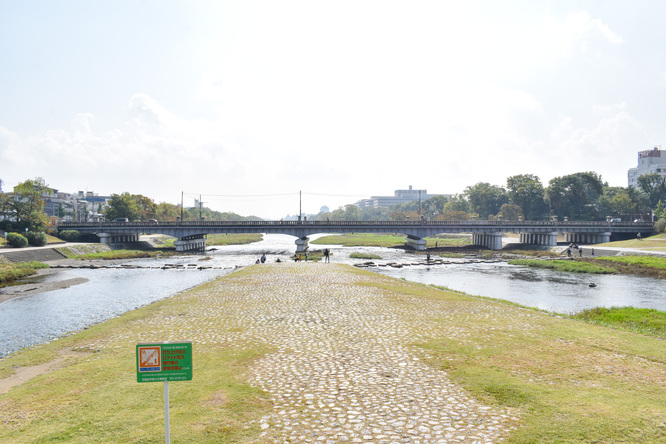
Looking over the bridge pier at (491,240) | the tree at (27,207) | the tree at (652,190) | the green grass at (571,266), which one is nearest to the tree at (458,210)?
the bridge pier at (491,240)

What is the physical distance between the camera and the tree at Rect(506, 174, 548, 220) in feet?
496

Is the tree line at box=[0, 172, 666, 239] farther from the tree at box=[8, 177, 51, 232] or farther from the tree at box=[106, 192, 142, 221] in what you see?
the tree at box=[8, 177, 51, 232]

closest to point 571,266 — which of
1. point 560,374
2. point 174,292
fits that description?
point 560,374

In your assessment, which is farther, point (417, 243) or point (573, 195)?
point (573, 195)

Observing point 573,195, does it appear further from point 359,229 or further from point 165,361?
point 165,361

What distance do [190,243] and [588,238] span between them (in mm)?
103649

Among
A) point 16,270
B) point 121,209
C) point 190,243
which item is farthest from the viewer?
point 121,209

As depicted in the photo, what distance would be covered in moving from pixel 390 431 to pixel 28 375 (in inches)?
511

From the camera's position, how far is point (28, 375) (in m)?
13.9

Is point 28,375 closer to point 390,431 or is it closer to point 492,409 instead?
point 390,431

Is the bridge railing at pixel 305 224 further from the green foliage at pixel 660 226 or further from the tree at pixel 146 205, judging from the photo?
the tree at pixel 146 205

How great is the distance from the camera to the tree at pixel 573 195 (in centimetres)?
13775

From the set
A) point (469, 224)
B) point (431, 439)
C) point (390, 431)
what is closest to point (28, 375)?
point (390, 431)

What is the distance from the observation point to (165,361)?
747cm
